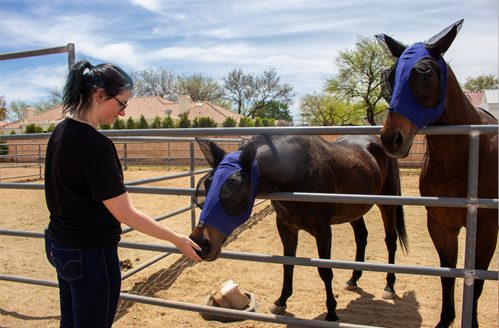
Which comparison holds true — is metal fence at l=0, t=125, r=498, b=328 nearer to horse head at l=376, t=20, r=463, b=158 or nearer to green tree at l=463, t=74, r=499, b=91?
horse head at l=376, t=20, r=463, b=158

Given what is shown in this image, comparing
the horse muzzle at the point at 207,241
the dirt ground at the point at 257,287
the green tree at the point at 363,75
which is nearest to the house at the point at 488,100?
the green tree at the point at 363,75

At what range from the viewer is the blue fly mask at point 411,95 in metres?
1.64

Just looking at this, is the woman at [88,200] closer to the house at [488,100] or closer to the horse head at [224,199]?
the horse head at [224,199]

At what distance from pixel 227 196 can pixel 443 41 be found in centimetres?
149

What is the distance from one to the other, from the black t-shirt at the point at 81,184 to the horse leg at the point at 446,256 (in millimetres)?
2173

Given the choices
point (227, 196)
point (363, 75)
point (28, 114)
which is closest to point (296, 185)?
point (227, 196)

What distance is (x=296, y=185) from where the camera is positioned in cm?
216

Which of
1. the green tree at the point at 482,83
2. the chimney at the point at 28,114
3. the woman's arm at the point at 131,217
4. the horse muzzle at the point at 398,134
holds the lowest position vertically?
the woman's arm at the point at 131,217

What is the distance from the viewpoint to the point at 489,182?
72.9 inches

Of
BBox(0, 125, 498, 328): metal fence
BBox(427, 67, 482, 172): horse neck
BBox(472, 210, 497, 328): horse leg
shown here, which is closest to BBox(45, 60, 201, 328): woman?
BBox(0, 125, 498, 328): metal fence

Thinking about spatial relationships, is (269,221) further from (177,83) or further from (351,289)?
(177,83)

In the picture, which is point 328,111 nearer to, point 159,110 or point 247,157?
point 159,110

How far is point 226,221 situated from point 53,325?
7.01ft

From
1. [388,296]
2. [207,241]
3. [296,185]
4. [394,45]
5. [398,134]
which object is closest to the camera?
[207,241]
